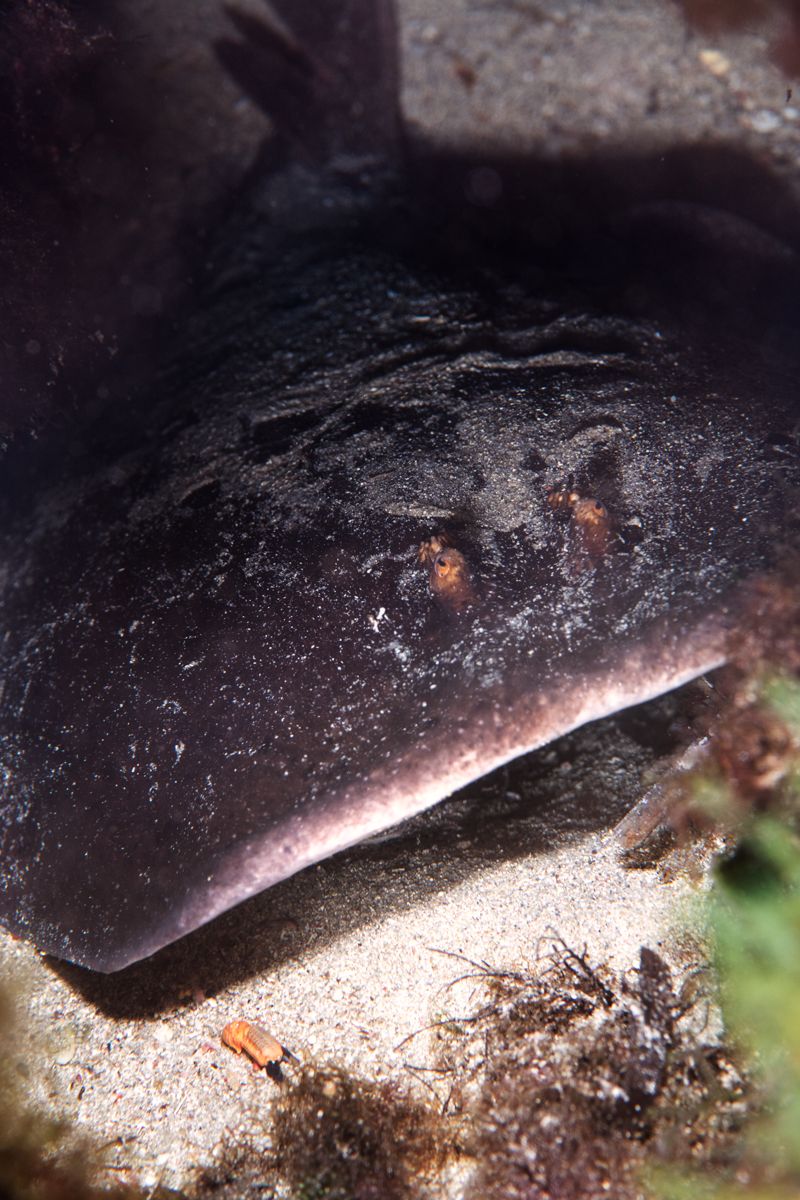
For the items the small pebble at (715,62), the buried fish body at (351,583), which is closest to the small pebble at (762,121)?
the small pebble at (715,62)

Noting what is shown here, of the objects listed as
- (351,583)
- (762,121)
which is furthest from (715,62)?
(351,583)

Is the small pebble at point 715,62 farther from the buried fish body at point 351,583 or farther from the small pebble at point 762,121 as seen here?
the buried fish body at point 351,583

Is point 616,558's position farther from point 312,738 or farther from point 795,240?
point 795,240

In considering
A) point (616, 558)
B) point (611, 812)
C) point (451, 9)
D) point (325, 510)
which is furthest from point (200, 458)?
point (451, 9)

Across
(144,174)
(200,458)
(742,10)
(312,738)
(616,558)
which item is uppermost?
(742,10)

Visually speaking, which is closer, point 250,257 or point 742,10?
point 250,257

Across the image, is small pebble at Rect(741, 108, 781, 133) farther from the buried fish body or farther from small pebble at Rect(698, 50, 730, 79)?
the buried fish body

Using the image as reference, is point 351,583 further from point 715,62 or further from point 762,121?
point 715,62

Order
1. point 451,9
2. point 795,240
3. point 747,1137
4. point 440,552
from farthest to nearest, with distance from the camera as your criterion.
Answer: point 451,9 → point 795,240 → point 440,552 → point 747,1137
